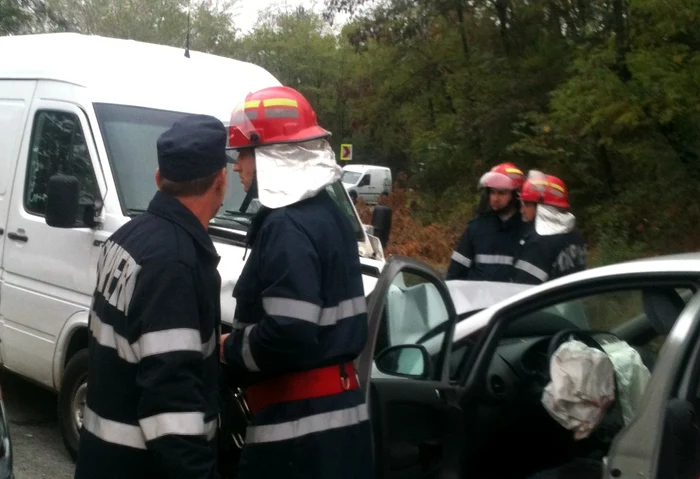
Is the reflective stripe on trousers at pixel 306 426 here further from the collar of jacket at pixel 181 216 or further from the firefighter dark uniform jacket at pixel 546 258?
the firefighter dark uniform jacket at pixel 546 258

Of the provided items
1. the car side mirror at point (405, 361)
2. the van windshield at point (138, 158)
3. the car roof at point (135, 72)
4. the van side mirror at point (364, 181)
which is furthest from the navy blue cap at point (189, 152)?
the van side mirror at point (364, 181)

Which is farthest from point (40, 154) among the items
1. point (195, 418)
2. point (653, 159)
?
point (653, 159)

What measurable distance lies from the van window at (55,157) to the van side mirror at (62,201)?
30 centimetres

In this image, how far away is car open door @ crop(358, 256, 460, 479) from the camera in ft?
12.0

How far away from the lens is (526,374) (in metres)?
4.30

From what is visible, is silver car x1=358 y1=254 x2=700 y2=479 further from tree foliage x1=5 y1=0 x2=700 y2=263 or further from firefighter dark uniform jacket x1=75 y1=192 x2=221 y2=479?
tree foliage x1=5 y1=0 x2=700 y2=263

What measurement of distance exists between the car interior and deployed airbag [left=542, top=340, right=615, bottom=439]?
A: 0.12m

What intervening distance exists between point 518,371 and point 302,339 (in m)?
1.54

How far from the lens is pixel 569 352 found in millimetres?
4016

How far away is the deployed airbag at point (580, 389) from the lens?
388 centimetres

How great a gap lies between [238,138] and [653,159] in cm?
1195

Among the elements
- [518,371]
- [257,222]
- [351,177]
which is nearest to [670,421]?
[518,371]

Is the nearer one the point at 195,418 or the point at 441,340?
the point at 195,418

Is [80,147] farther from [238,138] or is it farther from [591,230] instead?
[591,230]
